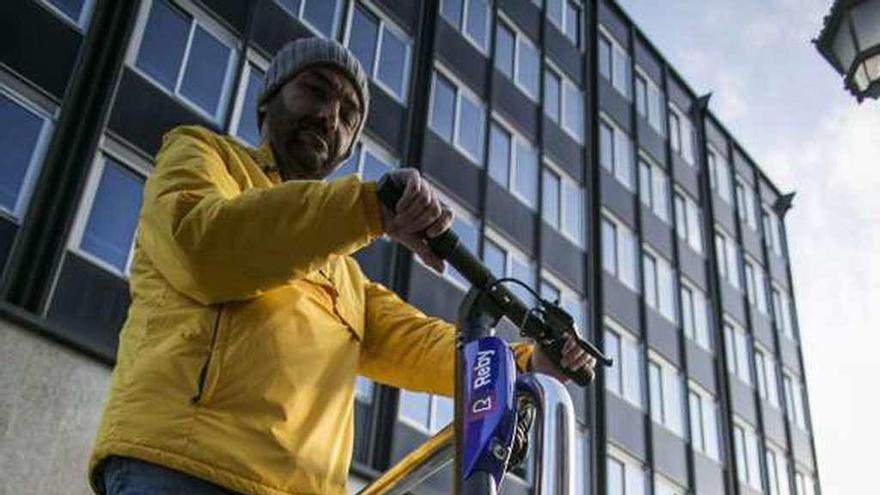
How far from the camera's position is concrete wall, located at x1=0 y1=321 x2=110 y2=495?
32.8 ft

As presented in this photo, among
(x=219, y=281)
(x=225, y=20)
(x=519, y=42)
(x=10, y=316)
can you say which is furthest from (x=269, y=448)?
(x=519, y=42)

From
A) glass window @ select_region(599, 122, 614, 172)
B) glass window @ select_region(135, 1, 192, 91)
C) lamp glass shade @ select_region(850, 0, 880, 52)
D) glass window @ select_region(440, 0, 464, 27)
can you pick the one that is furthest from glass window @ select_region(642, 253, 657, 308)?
lamp glass shade @ select_region(850, 0, 880, 52)

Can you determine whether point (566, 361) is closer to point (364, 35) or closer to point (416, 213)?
point (416, 213)

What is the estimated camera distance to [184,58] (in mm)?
14039

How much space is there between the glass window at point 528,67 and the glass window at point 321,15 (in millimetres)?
6116

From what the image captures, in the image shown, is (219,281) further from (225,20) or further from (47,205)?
(225,20)

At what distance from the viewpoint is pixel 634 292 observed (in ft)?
77.2

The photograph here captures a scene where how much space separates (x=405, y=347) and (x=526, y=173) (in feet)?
61.4

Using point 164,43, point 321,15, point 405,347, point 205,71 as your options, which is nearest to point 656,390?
point 321,15

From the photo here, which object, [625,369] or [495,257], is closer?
[495,257]

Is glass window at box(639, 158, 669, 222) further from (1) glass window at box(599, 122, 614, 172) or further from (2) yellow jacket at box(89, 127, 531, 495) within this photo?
(2) yellow jacket at box(89, 127, 531, 495)

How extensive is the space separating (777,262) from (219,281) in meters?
34.1

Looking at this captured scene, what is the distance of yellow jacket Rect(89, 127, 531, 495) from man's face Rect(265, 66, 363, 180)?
0.34 metres

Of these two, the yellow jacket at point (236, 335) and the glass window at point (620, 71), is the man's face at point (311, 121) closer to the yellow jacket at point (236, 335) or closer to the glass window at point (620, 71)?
the yellow jacket at point (236, 335)
